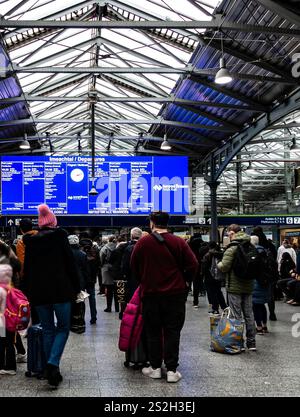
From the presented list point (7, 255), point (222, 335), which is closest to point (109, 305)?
point (222, 335)

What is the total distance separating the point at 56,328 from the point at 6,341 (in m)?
0.68

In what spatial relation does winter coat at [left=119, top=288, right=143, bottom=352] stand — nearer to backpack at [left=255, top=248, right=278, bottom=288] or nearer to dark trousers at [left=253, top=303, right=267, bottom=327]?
backpack at [left=255, top=248, right=278, bottom=288]

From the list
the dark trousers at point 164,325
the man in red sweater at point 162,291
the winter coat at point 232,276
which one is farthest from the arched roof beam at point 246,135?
the dark trousers at point 164,325

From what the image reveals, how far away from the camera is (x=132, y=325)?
5703 millimetres

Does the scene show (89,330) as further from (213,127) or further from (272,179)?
(272,179)

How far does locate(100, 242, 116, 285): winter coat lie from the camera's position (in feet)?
37.6

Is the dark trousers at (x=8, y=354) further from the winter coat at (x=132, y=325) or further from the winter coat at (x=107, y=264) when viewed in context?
the winter coat at (x=107, y=264)

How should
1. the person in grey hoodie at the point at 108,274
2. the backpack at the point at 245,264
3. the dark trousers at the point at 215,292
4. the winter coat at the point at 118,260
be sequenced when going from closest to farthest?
1. the backpack at the point at 245,264
2. the winter coat at the point at 118,260
3. the dark trousers at the point at 215,292
4. the person in grey hoodie at the point at 108,274

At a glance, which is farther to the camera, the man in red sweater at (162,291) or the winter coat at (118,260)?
the winter coat at (118,260)

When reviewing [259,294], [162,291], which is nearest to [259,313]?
[259,294]

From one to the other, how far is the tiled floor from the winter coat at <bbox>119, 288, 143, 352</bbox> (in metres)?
0.30

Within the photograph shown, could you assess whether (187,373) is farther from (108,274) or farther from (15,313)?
(108,274)

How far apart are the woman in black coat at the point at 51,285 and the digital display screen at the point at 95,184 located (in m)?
12.5

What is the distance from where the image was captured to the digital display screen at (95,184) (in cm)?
1762
